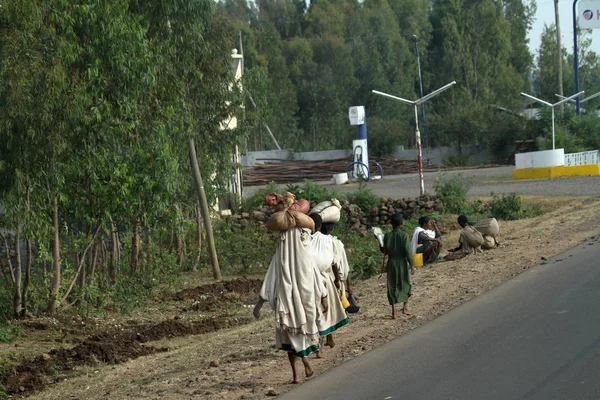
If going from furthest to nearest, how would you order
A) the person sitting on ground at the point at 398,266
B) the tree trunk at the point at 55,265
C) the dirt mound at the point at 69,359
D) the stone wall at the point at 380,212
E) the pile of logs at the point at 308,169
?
1. the pile of logs at the point at 308,169
2. the stone wall at the point at 380,212
3. the tree trunk at the point at 55,265
4. the person sitting on ground at the point at 398,266
5. the dirt mound at the point at 69,359

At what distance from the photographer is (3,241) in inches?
664

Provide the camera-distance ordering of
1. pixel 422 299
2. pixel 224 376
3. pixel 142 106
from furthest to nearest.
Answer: pixel 142 106
pixel 422 299
pixel 224 376

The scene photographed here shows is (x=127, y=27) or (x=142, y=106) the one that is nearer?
(x=127, y=27)

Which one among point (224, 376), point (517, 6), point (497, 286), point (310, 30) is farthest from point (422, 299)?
point (517, 6)

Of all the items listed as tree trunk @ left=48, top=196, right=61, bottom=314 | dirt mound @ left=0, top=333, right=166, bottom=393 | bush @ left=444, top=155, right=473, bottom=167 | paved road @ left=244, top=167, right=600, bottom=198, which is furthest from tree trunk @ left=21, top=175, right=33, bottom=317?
bush @ left=444, top=155, right=473, bottom=167

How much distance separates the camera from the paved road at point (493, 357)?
8422 mm

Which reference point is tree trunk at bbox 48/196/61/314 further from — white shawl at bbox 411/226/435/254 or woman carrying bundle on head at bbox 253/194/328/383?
woman carrying bundle on head at bbox 253/194/328/383

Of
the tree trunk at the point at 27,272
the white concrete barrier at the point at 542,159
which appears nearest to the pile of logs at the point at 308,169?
the white concrete barrier at the point at 542,159

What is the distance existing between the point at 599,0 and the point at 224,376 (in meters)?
49.9

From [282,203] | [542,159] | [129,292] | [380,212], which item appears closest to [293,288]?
[282,203]

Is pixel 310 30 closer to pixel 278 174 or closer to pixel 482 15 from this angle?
pixel 482 15

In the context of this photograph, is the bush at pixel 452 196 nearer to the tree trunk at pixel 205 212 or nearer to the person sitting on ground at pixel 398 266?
the tree trunk at pixel 205 212

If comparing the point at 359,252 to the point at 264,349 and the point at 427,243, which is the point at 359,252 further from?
the point at 264,349

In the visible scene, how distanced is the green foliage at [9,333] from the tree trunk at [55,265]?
131 cm
